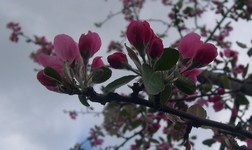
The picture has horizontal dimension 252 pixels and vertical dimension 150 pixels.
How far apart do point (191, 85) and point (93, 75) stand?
306 mm

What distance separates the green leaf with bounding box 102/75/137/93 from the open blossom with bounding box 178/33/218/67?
0.19m

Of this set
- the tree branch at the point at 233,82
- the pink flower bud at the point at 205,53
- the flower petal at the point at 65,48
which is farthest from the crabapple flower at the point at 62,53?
the tree branch at the point at 233,82

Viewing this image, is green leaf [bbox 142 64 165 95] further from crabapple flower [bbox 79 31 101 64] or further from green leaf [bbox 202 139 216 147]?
green leaf [bbox 202 139 216 147]

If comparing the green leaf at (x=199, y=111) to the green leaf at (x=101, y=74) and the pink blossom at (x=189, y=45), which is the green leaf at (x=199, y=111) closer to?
the pink blossom at (x=189, y=45)

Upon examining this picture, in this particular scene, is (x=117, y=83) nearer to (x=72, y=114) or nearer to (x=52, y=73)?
(x=52, y=73)

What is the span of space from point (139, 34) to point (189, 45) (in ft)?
0.56

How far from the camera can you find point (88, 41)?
1.13 meters

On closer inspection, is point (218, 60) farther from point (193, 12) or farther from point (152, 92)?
point (152, 92)

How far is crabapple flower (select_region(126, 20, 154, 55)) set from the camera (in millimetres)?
1065

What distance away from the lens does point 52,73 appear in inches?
41.0

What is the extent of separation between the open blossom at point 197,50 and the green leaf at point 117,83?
19 cm

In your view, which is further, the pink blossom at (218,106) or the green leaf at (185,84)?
the pink blossom at (218,106)

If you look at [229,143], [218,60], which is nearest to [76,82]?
[229,143]

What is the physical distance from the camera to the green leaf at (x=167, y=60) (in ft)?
3.33
